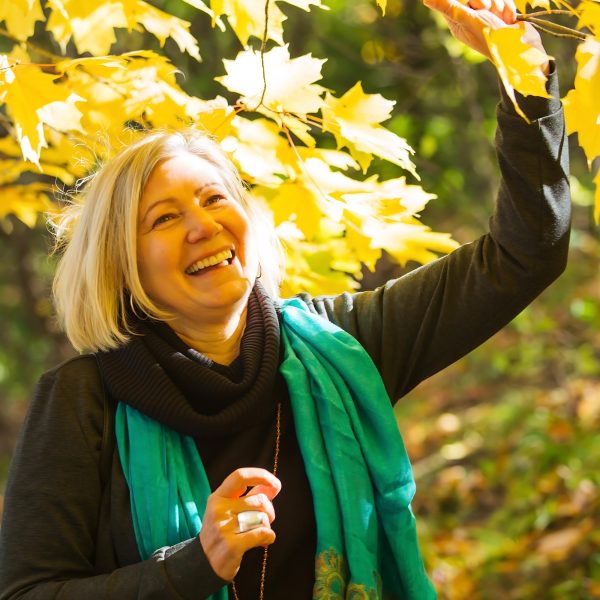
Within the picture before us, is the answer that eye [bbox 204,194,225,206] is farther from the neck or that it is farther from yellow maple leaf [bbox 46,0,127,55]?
yellow maple leaf [bbox 46,0,127,55]

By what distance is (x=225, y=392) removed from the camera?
1.57m

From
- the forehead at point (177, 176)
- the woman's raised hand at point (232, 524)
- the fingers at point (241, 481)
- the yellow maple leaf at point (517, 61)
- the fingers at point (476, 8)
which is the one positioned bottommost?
the woman's raised hand at point (232, 524)

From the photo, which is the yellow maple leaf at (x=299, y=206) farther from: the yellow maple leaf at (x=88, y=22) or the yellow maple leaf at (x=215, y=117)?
the yellow maple leaf at (x=88, y=22)

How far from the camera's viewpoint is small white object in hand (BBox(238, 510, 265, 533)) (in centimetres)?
135

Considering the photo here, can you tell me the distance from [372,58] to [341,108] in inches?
94.6

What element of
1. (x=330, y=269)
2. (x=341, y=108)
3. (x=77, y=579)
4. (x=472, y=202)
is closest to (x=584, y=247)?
(x=472, y=202)

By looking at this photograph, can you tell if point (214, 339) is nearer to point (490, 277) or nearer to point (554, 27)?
point (490, 277)

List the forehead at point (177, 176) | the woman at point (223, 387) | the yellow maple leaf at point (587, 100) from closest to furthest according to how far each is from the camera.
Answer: the yellow maple leaf at point (587, 100) < the woman at point (223, 387) < the forehead at point (177, 176)

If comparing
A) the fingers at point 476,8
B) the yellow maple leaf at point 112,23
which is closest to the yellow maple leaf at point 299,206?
the yellow maple leaf at point 112,23

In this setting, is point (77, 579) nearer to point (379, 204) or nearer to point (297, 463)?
point (297, 463)

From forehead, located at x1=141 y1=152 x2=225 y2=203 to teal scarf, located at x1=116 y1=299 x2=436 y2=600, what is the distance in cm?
33

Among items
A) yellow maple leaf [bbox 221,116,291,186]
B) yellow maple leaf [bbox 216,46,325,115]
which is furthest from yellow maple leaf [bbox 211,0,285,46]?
yellow maple leaf [bbox 221,116,291,186]

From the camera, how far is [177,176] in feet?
5.55

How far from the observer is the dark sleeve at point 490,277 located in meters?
1.45
